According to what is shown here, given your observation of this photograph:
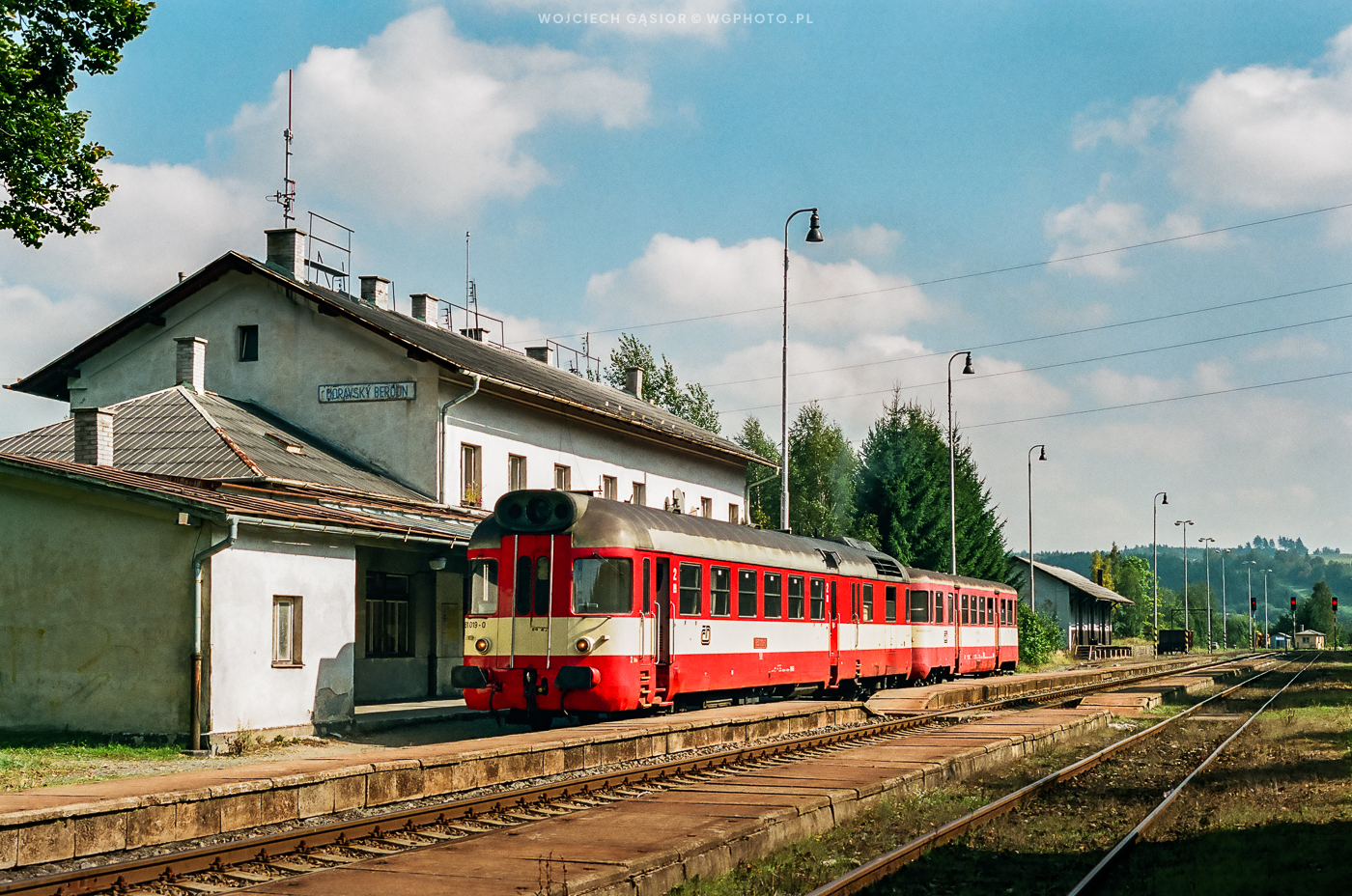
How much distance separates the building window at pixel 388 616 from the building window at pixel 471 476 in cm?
341

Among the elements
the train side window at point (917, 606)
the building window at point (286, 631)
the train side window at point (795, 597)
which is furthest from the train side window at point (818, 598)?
the building window at point (286, 631)

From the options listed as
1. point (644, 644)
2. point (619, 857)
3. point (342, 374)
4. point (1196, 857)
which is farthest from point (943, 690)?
point (619, 857)

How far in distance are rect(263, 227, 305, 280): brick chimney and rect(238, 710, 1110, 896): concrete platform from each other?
20.2 meters

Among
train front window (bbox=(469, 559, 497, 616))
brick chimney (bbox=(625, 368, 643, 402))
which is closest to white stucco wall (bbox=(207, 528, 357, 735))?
train front window (bbox=(469, 559, 497, 616))

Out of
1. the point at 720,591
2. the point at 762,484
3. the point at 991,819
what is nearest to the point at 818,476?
the point at 762,484

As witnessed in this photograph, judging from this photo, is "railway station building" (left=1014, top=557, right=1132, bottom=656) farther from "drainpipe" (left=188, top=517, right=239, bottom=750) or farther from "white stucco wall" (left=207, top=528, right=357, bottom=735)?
"drainpipe" (left=188, top=517, right=239, bottom=750)

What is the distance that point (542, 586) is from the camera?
17719 millimetres

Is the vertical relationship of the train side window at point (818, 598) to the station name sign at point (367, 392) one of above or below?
below

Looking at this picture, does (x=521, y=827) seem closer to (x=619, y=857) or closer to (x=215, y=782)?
(x=619, y=857)

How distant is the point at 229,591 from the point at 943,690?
15.9 metres

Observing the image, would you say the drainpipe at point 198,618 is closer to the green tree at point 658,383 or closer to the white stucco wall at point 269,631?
the white stucco wall at point 269,631

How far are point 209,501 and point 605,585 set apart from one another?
17.0 feet

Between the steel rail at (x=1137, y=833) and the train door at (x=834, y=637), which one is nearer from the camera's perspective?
the steel rail at (x=1137, y=833)

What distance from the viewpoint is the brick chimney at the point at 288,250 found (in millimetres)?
30656
